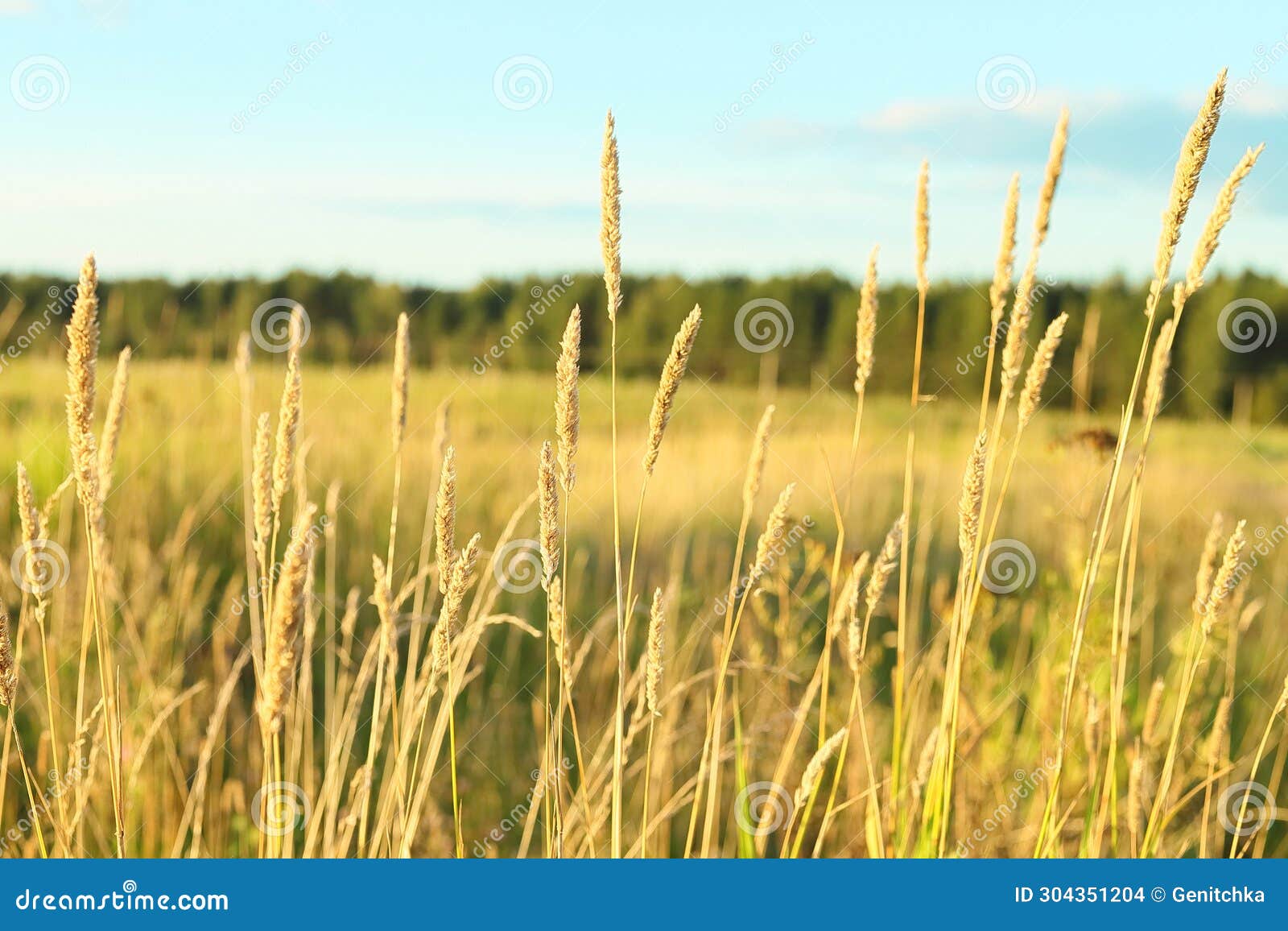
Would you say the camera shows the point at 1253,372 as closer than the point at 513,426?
No

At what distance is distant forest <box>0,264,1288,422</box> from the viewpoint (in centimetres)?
1781

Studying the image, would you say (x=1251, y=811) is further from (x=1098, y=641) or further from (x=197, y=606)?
(x=197, y=606)

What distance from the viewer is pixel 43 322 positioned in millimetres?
3080

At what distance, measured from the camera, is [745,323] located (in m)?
16.3

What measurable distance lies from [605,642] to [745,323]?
1324 centimetres

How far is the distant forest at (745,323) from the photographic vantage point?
58.4ft

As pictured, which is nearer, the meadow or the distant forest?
the meadow

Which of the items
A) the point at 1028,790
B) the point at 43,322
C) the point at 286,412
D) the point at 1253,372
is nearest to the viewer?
the point at 286,412

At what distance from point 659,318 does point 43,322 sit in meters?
15.9

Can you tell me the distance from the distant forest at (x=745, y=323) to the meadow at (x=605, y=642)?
37.0 ft

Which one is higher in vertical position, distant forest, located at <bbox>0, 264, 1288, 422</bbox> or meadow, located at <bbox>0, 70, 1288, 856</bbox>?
distant forest, located at <bbox>0, 264, 1288, 422</bbox>

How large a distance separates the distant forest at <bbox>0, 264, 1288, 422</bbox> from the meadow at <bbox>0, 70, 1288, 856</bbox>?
1127 cm
